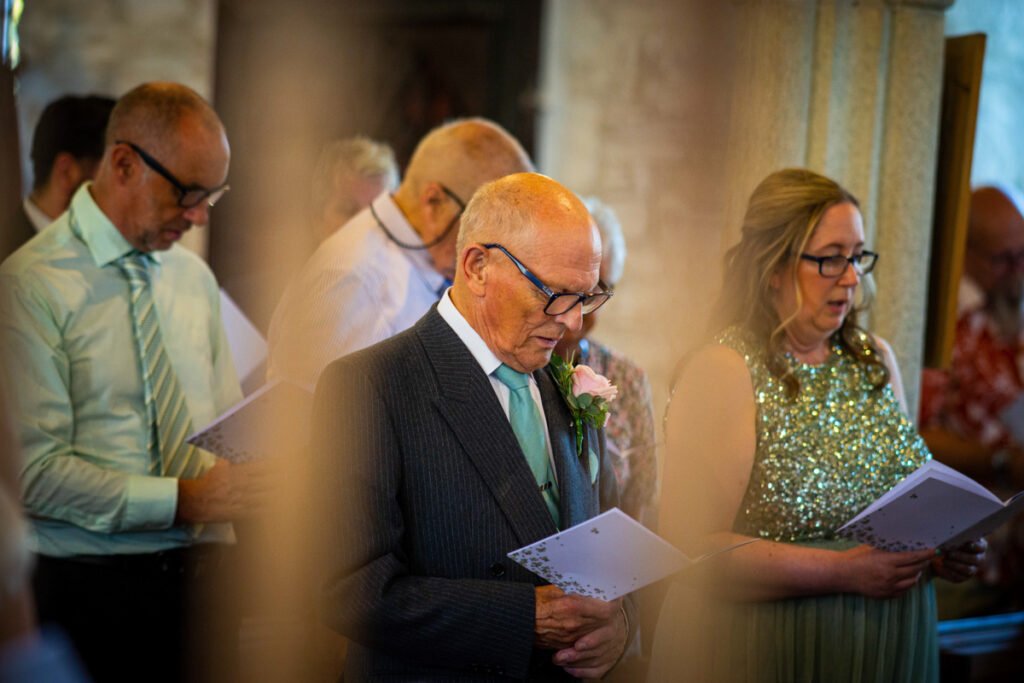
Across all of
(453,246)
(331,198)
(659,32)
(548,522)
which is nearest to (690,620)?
(548,522)

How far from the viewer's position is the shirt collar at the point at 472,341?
86.0 inches

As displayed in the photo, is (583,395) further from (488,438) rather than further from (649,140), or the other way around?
(649,140)

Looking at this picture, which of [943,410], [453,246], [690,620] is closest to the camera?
[690,620]

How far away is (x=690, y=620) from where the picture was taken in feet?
9.46

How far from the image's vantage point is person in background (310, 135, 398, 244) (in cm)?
457

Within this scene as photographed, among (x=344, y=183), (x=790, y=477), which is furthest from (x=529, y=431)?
(x=344, y=183)

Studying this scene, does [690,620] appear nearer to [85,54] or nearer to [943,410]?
[943,410]

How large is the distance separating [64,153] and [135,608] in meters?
1.66

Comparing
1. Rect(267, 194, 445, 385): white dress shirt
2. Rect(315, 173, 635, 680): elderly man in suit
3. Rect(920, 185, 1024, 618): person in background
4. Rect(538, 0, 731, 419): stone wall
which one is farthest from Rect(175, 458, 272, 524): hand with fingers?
Rect(920, 185, 1024, 618): person in background

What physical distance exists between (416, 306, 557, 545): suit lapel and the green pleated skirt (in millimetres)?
918

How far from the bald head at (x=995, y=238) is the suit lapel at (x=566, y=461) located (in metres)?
3.16

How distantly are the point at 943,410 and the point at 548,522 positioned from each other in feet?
9.75

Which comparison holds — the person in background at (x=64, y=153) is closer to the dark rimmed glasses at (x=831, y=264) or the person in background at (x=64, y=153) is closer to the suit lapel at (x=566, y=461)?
the suit lapel at (x=566, y=461)

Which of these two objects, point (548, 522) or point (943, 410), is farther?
point (943, 410)
